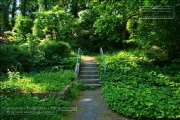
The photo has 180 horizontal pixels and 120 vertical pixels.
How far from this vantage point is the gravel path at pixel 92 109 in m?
5.34

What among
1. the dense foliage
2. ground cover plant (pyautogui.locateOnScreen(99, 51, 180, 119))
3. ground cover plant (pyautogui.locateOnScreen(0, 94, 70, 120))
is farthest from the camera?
the dense foliage

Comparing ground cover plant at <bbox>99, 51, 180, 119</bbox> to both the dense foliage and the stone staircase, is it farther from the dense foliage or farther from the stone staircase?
the stone staircase

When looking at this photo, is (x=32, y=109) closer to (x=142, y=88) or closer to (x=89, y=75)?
(x=142, y=88)

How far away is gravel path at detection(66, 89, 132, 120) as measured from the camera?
534 cm

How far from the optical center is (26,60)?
11312 millimetres

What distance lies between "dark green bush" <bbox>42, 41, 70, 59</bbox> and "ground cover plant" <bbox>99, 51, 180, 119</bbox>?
3.21 metres

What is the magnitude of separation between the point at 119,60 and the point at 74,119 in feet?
22.6

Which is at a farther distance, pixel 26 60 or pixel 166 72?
pixel 26 60

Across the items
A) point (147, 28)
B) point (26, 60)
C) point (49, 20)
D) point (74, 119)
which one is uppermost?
point (49, 20)

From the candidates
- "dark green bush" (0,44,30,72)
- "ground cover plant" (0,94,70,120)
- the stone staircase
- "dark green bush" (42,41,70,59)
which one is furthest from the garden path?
"dark green bush" (42,41,70,59)

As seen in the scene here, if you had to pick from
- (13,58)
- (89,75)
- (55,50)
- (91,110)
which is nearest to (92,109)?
(91,110)

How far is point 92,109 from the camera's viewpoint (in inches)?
235

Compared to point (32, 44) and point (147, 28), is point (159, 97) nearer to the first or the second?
point (147, 28)

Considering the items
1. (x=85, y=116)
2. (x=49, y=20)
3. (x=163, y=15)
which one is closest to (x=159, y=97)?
(x=85, y=116)
